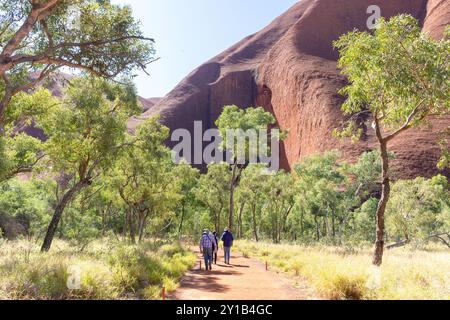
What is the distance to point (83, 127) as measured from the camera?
1719 centimetres

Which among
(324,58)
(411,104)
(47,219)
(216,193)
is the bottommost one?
(47,219)

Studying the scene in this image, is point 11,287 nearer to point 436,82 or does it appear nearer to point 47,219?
point 436,82

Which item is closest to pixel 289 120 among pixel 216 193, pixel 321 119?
pixel 321 119

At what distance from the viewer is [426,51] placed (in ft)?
36.5

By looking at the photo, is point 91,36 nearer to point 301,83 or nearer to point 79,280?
point 79,280

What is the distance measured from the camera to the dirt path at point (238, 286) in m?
9.66

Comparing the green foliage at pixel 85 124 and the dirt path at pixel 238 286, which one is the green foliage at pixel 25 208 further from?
the dirt path at pixel 238 286

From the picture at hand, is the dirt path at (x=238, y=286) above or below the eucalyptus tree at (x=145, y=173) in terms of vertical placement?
below

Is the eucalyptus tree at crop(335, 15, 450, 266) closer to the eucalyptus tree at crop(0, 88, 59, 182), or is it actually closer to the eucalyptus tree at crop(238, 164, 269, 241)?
the eucalyptus tree at crop(0, 88, 59, 182)

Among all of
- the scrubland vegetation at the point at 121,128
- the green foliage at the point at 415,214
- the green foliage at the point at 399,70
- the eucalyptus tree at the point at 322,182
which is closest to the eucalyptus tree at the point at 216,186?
the eucalyptus tree at the point at 322,182

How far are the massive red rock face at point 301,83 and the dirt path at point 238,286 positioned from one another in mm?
45105

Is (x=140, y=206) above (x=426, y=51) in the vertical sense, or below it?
below

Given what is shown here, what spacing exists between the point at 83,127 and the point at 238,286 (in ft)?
36.9
